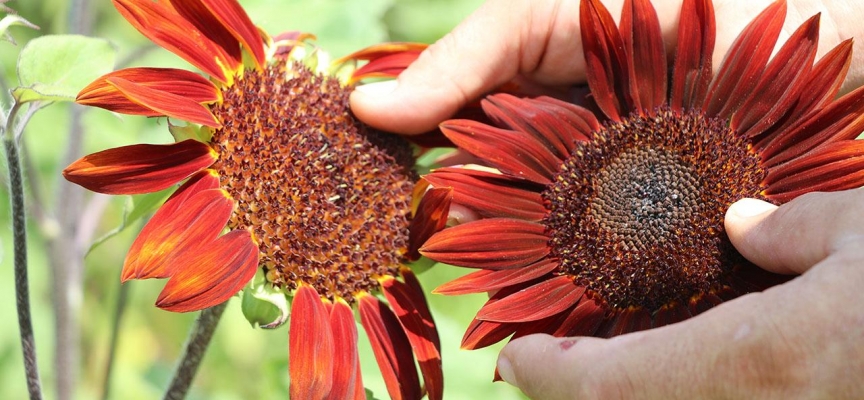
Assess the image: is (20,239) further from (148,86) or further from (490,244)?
(490,244)

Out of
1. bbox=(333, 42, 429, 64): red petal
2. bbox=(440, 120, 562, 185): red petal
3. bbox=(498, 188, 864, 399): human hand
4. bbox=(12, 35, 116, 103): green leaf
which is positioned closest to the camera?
bbox=(498, 188, 864, 399): human hand

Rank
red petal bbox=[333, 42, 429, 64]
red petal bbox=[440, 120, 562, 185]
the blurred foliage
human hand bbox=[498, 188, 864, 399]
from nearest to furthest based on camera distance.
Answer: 1. human hand bbox=[498, 188, 864, 399]
2. red petal bbox=[440, 120, 562, 185]
3. red petal bbox=[333, 42, 429, 64]
4. the blurred foliage

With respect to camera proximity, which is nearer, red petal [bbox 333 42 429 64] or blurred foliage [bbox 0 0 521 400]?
red petal [bbox 333 42 429 64]

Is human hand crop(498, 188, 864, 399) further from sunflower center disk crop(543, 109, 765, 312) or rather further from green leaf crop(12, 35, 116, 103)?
green leaf crop(12, 35, 116, 103)

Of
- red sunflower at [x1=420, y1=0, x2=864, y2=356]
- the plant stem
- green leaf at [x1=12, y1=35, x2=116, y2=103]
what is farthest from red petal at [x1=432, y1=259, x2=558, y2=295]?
the plant stem

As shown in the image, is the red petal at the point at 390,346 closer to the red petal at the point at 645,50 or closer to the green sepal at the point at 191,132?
the green sepal at the point at 191,132

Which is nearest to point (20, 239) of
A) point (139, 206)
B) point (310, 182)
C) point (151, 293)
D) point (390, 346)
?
point (139, 206)
